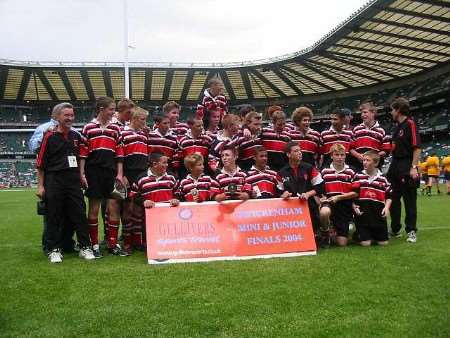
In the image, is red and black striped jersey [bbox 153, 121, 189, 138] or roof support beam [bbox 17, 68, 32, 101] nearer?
red and black striped jersey [bbox 153, 121, 189, 138]

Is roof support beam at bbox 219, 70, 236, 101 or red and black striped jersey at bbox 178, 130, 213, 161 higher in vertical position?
roof support beam at bbox 219, 70, 236, 101

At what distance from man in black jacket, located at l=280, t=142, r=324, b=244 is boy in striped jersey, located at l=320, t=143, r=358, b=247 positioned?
18 cm

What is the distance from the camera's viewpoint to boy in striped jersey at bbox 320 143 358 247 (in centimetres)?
650

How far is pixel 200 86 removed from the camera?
4997 cm

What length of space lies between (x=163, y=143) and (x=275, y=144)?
162 centimetres

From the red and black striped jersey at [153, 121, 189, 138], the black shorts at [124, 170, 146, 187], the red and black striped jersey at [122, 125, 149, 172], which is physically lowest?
the black shorts at [124, 170, 146, 187]

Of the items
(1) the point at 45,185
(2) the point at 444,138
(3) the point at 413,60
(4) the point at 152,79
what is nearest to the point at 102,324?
(1) the point at 45,185

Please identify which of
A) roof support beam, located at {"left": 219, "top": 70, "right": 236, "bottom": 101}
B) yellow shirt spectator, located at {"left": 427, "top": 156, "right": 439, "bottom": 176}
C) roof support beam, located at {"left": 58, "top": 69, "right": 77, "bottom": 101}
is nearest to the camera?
yellow shirt spectator, located at {"left": 427, "top": 156, "right": 439, "bottom": 176}

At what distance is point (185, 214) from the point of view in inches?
227

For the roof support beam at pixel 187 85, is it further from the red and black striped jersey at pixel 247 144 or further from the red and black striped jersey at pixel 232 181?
the red and black striped jersey at pixel 232 181

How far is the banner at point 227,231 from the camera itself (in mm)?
5512

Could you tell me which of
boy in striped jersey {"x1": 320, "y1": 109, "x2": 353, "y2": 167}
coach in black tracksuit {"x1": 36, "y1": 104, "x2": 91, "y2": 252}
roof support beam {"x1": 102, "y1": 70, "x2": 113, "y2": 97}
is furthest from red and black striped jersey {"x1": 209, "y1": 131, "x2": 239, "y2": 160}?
roof support beam {"x1": 102, "y1": 70, "x2": 113, "y2": 97}

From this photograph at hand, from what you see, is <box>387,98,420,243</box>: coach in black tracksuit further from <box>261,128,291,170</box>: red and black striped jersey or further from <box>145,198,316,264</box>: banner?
<box>145,198,316,264</box>: banner

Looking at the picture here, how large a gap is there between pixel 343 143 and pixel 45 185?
4.22 metres
